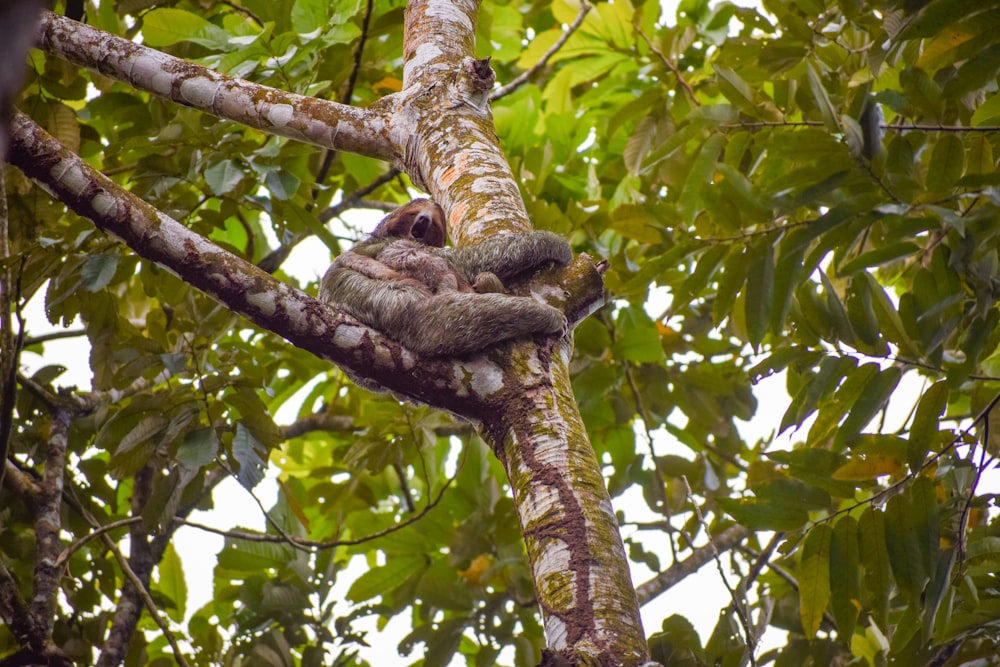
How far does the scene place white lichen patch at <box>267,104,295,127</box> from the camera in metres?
3.64

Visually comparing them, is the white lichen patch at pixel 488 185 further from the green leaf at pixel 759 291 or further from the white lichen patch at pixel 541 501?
the white lichen patch at pixel 541 501

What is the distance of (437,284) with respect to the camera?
377 centimetres

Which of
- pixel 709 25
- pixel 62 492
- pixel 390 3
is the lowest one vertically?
pixel 62 492

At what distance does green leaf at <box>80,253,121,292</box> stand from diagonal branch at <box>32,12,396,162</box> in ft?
2.51

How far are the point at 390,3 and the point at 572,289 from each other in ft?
9.60

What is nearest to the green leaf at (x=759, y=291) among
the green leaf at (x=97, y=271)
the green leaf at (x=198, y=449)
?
the green leaf at (x=198, y=449)

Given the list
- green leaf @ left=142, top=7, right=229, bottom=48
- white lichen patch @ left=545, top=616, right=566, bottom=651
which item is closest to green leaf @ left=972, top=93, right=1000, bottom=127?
white lichen patch @ left=545, top=616, right=566, bottom=651

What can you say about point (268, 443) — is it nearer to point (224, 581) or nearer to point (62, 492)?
point (62, 492)

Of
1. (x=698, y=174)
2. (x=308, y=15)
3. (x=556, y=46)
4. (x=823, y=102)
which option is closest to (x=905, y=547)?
(x=823, y=102)

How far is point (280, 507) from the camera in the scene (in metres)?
4.77

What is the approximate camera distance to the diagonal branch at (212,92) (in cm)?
362

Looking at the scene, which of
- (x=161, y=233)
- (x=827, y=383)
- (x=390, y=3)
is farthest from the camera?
(x=390, y=3)

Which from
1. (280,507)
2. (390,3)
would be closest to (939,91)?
(390,3)

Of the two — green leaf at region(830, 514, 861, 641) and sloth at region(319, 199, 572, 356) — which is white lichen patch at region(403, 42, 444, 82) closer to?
sloth at region(319, 199, 572, 356)
